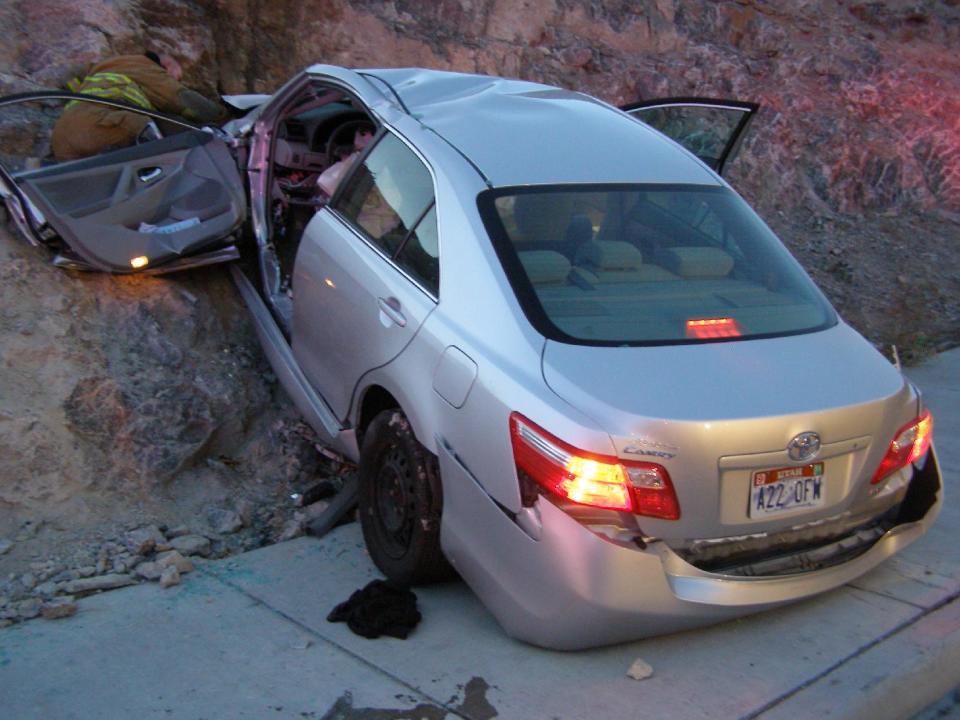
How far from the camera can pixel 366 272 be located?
4441mm

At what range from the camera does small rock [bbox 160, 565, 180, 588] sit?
4.21 metres

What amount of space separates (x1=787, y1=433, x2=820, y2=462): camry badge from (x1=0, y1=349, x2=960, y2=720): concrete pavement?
760 mm

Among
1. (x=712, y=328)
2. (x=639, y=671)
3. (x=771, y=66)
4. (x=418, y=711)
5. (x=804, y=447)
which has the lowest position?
(x=418, y=711)

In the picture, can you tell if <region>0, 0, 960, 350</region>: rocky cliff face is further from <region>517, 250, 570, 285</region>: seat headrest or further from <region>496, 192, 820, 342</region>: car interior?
<region>517, 250, 570, 285</region>: seat headrest

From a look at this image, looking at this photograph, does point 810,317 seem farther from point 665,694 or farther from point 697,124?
point 697,124

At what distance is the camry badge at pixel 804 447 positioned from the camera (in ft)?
11.1

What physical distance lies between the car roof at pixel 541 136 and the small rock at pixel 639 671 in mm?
1856

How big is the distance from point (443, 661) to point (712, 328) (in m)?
1.51

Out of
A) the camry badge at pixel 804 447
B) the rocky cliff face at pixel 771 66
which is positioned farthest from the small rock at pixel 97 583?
the rocky cliff face at pixel 771 66

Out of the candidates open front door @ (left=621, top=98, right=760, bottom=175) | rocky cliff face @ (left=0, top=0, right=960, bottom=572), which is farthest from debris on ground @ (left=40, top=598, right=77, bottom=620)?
open front door @ (left=621, top=98, right=760, bottom=175)

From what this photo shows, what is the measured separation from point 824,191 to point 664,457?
25.8 ft

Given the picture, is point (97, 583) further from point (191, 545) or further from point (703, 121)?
point (703, 121)

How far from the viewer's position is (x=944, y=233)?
1020 centimetres

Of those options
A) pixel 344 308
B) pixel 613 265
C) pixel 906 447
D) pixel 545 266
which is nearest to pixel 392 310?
pixel 344 308
